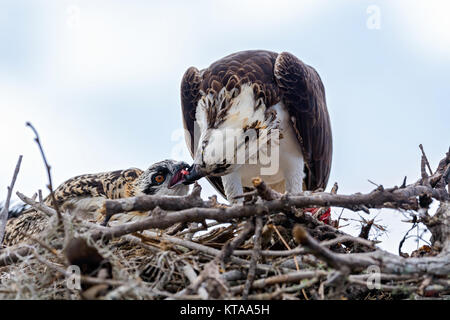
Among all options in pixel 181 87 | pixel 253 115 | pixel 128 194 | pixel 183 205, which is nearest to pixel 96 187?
pixel 128 194

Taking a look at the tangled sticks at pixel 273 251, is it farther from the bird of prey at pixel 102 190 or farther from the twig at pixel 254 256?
the bird of prey at pixel 102 190

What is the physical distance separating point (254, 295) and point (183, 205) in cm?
74

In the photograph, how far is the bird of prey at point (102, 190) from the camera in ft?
16.1

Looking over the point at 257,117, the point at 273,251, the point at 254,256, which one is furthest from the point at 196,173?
the point at 254,256

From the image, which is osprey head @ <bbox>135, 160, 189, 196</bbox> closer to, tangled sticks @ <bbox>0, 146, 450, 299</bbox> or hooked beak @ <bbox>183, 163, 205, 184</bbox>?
hooked beak @ <bbox>183, 163, 205, 184</bbox>

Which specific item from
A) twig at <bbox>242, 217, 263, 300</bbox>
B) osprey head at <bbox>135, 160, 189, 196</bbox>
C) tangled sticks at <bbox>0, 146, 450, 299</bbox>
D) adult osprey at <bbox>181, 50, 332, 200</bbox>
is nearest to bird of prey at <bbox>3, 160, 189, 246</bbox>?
osprey head at <bbox>135, 160, 189, 196</bbox>

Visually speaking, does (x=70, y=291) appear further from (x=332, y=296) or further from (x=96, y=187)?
(x=96, y=187)

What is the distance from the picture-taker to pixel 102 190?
5.06 m

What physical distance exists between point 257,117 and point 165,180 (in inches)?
43.4

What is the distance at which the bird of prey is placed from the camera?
4.91 meters

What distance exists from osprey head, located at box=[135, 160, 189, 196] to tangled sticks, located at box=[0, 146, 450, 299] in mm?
1239

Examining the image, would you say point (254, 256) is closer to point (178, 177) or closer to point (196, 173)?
point (196, 173)

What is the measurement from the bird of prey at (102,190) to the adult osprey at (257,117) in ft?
0.99

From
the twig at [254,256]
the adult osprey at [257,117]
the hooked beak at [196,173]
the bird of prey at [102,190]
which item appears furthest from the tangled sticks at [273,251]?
the bird of prey at [102,190]
